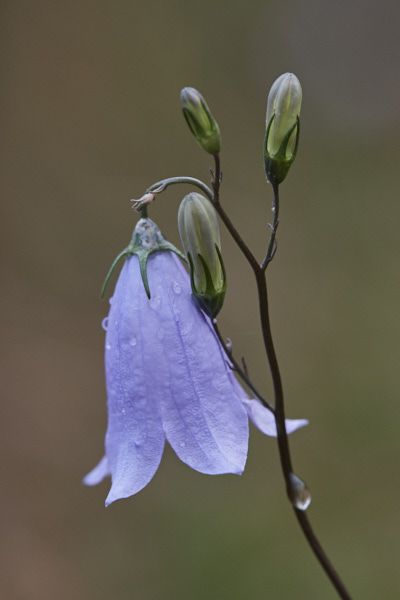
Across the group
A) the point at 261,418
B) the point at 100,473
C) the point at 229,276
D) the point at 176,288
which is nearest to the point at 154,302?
the point at 176,288

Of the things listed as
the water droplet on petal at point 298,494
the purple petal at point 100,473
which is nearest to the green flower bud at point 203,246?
the water droplet on petal at point 298,494

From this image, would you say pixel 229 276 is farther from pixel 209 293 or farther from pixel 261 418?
pixel 209 293

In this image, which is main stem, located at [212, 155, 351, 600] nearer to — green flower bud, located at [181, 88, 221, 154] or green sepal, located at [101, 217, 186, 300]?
green flower bud, located at [181, 88, 221, 154]

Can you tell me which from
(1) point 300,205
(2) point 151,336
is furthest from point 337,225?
(2) point 151,336

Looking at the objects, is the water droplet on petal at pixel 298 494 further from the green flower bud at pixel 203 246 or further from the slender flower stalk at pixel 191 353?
the green flower bud at pixel 203 246

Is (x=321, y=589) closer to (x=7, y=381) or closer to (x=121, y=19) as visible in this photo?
(x=7, y=381)

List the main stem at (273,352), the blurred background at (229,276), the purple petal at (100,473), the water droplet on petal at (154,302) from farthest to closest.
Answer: the blurred background at (229,276)
the purple petal at (100,473)
the water droplet on petal at (154,302)
the main stem at (273,352)

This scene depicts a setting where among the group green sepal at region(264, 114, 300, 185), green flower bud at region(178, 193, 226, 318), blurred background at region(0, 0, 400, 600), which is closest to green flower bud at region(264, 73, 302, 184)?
green sepal at region(264, 114, 300, 185)
